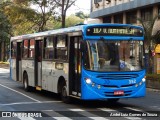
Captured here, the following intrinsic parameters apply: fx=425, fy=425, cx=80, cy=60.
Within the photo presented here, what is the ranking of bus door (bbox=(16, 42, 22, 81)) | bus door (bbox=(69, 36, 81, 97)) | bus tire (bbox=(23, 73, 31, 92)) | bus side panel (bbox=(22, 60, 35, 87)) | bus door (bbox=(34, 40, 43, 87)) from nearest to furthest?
bus door (bbox=(69, 36, 81, 97)), bus door (bbox=(34, 40, 43, 87)), bus side panel (bbox=(22, 60, 35, 87)), bus tire (bbox=(23, 73, 31, 92)), bus door (bbox=(16, 42, 22, 81))

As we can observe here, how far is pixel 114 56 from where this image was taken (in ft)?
45.9

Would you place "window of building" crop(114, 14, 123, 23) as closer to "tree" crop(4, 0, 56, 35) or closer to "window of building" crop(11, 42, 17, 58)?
"tree" crop(4, 0, 56, 35)

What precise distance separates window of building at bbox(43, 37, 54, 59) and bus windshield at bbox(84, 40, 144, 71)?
3329 millimetres

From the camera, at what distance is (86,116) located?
12.1 meters

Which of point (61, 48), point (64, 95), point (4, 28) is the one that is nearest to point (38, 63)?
point (61, 48)

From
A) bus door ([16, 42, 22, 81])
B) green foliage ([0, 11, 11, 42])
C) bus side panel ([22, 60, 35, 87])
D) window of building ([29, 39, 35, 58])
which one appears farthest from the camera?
green foliage ([0, 11, 11, 42])

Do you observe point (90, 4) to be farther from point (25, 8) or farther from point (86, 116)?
point (86, 116)

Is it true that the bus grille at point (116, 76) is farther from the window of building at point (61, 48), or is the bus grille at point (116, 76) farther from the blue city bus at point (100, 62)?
the window of building at point (61, 48)

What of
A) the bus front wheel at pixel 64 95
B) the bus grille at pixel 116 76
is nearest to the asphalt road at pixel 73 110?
the bus front wheel at pixel 64 95

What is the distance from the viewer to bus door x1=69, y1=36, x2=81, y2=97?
1426 cm

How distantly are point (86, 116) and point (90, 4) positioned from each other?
4031 centimetres

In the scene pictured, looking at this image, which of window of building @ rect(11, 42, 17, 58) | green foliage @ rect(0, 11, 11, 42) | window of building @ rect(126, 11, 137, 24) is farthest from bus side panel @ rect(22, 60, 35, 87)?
green foliage @ rect(0, 11, 11, 42)

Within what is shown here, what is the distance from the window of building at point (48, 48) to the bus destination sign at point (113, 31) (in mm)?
3183

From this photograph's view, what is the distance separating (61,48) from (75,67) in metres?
1.44
